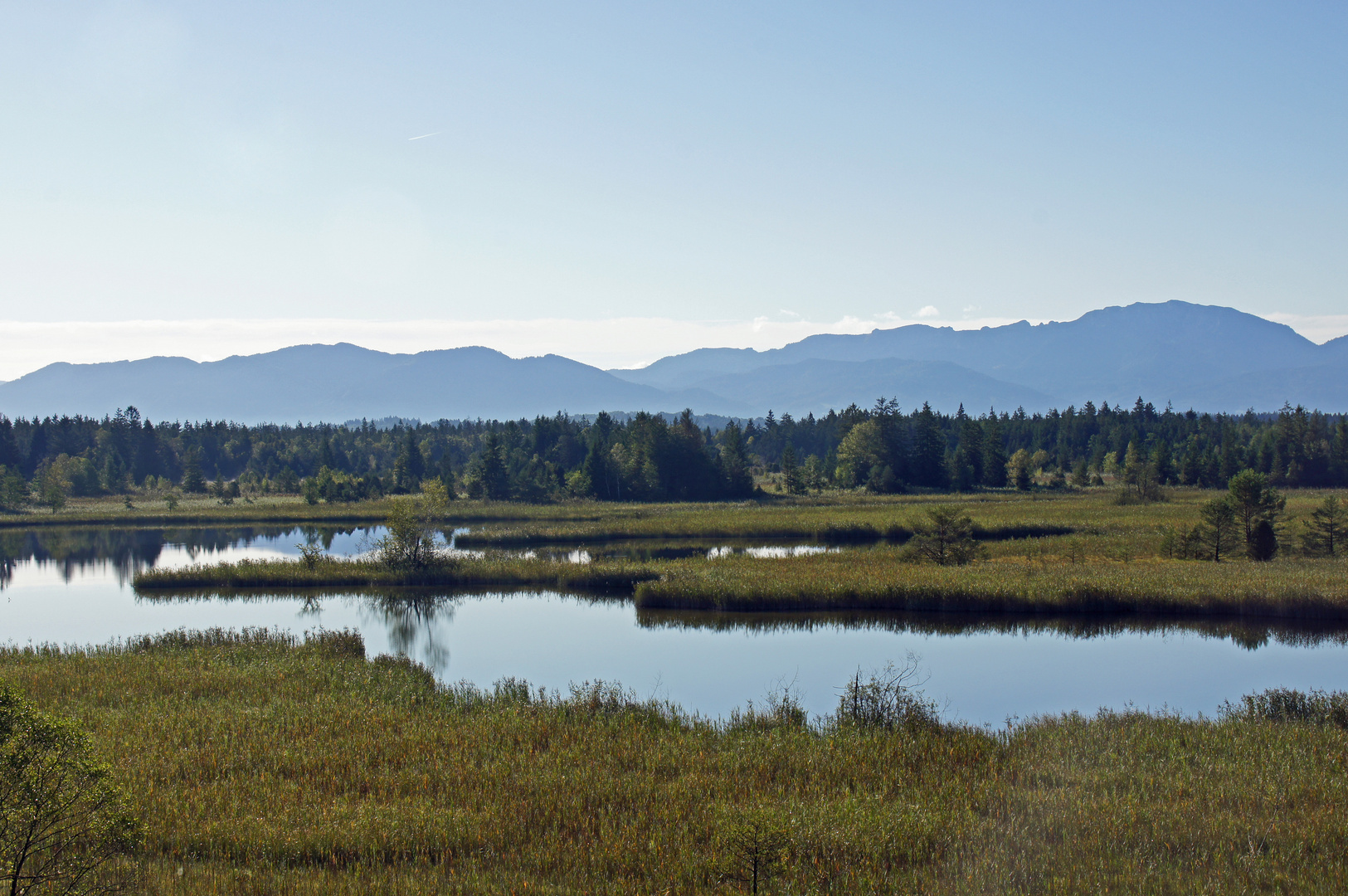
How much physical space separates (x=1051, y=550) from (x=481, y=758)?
133 feet

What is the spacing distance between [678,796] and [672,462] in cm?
9111

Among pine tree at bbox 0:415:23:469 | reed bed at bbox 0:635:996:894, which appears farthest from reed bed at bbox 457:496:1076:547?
pine tree at bbox 0:415:23:469

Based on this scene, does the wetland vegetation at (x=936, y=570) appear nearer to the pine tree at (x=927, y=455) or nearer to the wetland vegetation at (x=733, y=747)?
the wetland vegetation at (x=733, y=747)

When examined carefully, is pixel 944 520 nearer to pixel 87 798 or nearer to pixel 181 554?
pixel 87 798

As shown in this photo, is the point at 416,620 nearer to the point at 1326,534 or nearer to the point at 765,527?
the point at 765,527

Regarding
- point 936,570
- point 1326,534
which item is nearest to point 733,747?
point 936,570

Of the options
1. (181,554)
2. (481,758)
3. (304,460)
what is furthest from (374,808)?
(304,460)

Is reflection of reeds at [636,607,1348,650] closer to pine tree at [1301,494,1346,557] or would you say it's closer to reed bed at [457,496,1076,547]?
pine tree at [1301,494,1346,557]

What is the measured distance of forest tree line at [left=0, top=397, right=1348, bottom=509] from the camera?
341 feet

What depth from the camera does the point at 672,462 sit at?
105375 mm

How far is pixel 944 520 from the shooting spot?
4231 cm

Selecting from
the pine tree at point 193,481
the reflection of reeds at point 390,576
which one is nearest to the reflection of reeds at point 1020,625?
the reflection of reeds at point 390,576

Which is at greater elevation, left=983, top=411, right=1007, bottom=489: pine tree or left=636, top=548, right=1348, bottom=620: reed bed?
left=983, top=411, right=1007, bottom=489: pine tree

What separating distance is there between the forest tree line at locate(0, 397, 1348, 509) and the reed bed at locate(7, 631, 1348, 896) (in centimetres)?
7596
